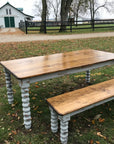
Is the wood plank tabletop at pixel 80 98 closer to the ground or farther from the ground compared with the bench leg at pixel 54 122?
farther from the ground

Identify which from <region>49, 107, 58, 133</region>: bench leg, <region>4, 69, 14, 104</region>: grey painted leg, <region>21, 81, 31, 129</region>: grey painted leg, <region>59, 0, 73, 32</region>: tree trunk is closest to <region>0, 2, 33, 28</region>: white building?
<region>59, 0, 73, 32</region>: tree trunk

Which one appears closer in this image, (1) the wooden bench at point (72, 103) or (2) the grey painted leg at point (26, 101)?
(1) the wooden bench at point (72, 103)

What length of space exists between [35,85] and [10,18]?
36.8 meters

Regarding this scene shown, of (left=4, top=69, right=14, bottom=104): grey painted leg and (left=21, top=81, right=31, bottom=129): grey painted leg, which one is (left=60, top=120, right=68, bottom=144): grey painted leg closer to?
(left=21, top=81, right=31, bottom=129): grey painted leg

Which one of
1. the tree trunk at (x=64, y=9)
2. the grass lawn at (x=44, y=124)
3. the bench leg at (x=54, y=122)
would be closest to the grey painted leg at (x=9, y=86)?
the grass lawn at (x=44, y=124)

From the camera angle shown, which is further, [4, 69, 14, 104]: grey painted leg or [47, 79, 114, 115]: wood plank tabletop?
[4, 69, 14, 104]: grey painted leg

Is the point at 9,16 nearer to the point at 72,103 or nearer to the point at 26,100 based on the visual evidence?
the point at 26,100

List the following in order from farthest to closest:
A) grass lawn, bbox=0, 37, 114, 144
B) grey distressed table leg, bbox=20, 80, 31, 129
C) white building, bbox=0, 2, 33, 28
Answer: white building, bbox=0, 2, 33, 28
grass lawn, bbox=0, 37, 114, 144
grey distressed table leg, bbox=20, 80, 31, 129

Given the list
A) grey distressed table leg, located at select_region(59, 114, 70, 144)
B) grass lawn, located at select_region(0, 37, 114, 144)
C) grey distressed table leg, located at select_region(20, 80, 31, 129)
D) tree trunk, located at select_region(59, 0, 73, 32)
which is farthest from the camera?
tree trunk, located at select_region(59, 0, 73, 32)

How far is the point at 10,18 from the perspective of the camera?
124ft

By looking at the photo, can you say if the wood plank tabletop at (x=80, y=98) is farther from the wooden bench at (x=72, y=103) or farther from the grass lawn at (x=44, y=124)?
the grass lawn at (x=44, y=124)

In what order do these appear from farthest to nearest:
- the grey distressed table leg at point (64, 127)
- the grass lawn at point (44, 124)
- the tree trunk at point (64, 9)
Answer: the tree trunk at point (64, 9) < the grass lawn at point (44, 124) < the grey distressed table leg at point (64, 127)

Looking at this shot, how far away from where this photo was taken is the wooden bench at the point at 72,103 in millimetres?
2232

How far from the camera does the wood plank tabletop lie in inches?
89.9
